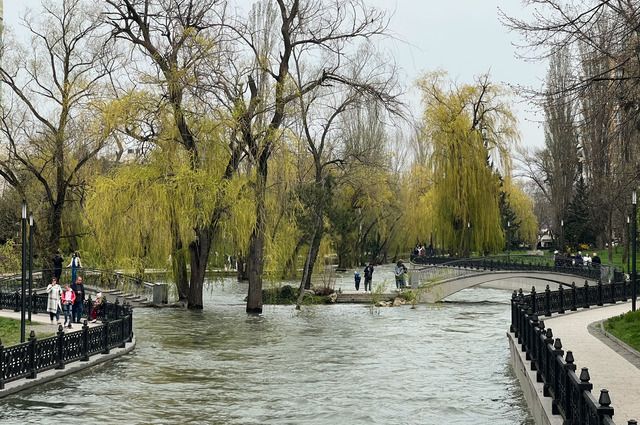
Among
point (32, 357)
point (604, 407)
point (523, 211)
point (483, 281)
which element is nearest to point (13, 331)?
point (32, 357)

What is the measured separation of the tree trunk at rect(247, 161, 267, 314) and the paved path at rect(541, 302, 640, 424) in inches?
562

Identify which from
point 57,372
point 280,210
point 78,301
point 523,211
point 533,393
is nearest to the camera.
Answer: point 533,393

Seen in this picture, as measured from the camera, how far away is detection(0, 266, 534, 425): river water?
17906 millimetres

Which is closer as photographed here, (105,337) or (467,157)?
(105,337)

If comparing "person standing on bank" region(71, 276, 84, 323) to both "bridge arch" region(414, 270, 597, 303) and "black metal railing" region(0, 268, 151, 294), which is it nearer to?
"black metal railing" region(0, 268, 151, 294)

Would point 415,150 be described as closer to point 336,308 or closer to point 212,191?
point 336,308

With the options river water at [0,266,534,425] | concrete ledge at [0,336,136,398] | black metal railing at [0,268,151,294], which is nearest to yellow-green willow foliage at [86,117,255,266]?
black metal railing at [0,268,151,294]

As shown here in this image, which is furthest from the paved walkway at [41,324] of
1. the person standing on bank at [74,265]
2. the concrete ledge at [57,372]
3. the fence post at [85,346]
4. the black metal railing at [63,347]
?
the fence post at [85,346]

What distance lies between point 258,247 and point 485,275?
58.1 ft

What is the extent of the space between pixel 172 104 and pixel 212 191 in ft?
13.4

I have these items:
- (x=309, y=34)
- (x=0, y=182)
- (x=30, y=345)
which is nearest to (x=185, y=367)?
(x=30, y=345)

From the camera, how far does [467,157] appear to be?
61.9m

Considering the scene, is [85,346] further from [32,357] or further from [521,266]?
[521,266]

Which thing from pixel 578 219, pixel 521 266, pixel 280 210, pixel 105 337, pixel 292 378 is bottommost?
pixel 292 378
